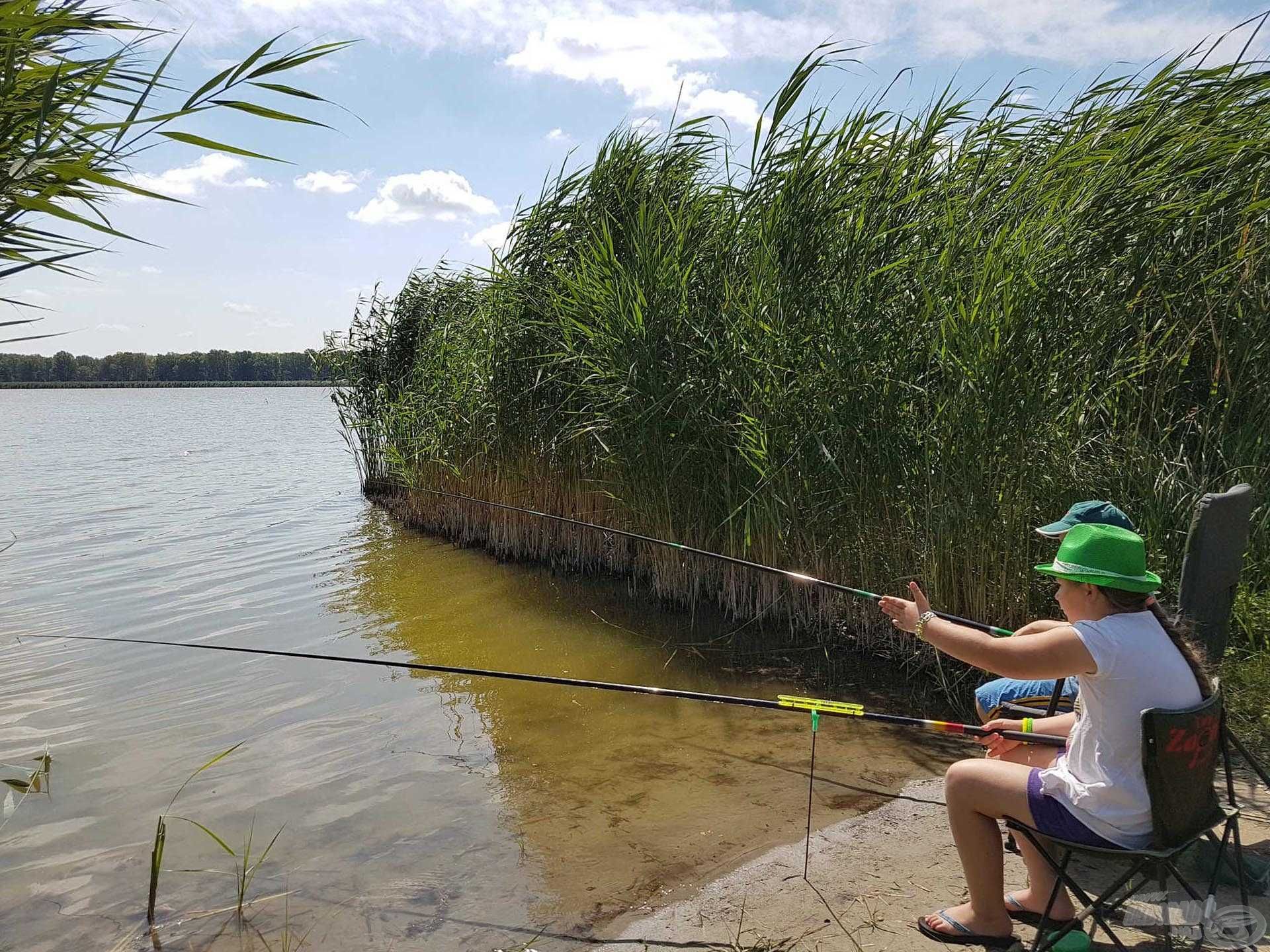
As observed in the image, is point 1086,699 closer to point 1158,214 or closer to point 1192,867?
point 1192,867

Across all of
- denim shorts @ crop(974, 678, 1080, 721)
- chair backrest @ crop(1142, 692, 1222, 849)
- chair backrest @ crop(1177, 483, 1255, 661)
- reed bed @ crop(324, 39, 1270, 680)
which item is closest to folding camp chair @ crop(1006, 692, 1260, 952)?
chair backrest @ crop(1142, 692, 1222, 849)

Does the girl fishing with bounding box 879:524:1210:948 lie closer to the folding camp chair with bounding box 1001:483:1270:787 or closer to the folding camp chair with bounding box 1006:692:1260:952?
the folding camp chair with bounding box 1006:692:1260:952

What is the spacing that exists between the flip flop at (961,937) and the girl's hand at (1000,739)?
48 cm

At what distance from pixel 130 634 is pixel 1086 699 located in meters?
7.10

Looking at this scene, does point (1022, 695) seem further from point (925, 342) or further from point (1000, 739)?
point (925, 342)

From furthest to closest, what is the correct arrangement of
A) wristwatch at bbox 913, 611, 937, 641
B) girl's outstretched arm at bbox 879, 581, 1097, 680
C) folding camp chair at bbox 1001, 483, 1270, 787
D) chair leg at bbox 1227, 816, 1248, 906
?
folding camp chair at bbox 1001, 483, 1270, 787, wristwatch at bbox 913, 611, 937, 641, chair leg at bbox 1227, 816, 1248, 906, girl's outstretched arm at bbox 879, 581, 1097, 680

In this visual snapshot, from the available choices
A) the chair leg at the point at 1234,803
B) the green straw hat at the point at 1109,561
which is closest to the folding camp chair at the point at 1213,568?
the chair leg at the point at 1234,803

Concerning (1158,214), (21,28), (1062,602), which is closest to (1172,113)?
(1158,214)

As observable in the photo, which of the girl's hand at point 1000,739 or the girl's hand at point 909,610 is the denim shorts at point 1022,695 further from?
the girl's hand at point 909,610

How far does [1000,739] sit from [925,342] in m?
2.77

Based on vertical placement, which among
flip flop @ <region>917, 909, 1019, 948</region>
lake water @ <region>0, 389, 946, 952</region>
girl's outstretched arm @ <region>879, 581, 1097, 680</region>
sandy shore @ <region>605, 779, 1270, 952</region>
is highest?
girl's outstretched arm @ <region>879, 581, 1097, 680</region>

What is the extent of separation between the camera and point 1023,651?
86.0 inches

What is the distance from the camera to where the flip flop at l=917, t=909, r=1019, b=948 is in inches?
95.2

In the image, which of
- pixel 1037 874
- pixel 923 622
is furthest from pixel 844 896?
pixel 923 622
